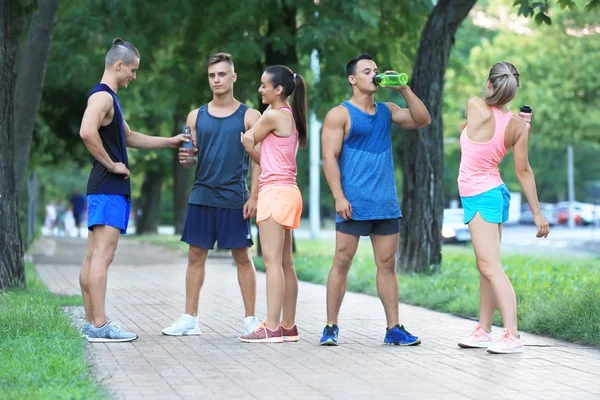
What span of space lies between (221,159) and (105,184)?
2.94 feet

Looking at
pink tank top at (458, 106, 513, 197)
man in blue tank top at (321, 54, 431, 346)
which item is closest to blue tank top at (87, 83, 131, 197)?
man in blue tank top at (321, 54, 431, 346)

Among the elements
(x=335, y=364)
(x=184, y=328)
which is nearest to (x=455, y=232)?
(x=184, y=328)

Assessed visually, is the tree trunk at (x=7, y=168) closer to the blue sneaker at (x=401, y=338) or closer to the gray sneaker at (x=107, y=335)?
the gray sneaker at (x=107, y=335)

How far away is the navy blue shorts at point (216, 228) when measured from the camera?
9.45 meters

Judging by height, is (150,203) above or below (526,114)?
below

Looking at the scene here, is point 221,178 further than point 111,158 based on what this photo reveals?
Yes

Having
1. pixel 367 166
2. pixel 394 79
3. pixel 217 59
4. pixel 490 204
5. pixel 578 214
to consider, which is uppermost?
pixel 217 59

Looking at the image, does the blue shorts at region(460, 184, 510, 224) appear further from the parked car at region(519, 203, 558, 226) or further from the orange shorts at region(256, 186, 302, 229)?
the parked car at region(519, 203, 558, 226)

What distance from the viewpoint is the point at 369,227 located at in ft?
29.7

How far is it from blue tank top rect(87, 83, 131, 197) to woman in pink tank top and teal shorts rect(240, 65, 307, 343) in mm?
976

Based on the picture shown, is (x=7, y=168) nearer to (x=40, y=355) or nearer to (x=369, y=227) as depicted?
(x=369, y=227)

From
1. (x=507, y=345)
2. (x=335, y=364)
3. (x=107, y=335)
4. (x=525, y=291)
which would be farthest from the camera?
(x=525, y=291)

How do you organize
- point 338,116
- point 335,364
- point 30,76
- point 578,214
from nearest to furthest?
point 335,364, point 338,116, point 30,76, point 578,214

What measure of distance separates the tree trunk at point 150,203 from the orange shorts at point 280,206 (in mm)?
37653
